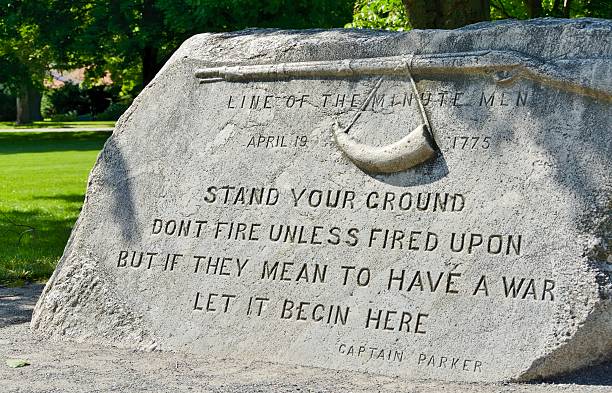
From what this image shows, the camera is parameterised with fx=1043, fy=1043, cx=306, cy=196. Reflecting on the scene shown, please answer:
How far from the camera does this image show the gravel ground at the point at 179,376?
526 centimetres

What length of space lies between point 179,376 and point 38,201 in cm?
1075

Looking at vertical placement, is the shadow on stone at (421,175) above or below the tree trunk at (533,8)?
below

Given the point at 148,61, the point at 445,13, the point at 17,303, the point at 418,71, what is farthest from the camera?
the point at 148,61

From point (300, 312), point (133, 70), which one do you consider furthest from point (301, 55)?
point (133, 70)

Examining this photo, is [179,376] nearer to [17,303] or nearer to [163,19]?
[17,303]

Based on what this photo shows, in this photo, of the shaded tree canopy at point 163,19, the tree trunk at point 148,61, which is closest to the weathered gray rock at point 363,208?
the shaded tree canopy at point 163,19

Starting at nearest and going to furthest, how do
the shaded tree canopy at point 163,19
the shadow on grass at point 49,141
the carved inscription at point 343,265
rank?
the carved inscription at point 343,265, the shaded tree canopy at point 163,19, the shadow on grass at point 49,141

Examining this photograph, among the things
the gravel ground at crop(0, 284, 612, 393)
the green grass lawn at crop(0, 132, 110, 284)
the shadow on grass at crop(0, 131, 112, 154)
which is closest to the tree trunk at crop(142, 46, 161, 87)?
the green grass lawn at crop(0, 132, 110, 284)

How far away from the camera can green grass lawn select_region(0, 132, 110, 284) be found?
996 centimetres

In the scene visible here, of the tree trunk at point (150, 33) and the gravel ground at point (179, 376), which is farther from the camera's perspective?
the tree trunk at point (150, 33)

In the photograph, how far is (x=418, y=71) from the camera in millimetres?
6176

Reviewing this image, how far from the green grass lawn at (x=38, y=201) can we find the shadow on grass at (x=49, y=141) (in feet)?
0.10

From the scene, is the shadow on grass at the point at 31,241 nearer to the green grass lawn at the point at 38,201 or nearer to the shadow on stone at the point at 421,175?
the green grass lawn at the point at 38,201

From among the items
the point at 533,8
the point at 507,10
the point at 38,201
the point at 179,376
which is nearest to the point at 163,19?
the point at 38,201
